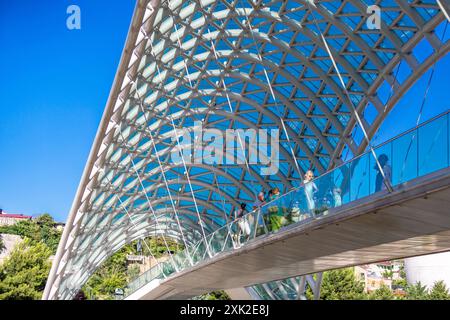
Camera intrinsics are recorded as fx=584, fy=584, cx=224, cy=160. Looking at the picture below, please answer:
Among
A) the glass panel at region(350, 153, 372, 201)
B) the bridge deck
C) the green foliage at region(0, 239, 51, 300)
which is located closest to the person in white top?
the bridge deck

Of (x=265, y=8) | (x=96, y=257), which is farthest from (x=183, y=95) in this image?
(x=96, y=257)

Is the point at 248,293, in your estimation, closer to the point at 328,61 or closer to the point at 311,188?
the point at 328,61

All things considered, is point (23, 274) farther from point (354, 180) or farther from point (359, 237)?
point (354, 180)

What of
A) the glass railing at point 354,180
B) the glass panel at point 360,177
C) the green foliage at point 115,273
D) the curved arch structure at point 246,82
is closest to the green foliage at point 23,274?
the curved arch structure at point 246,82

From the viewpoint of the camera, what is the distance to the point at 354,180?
1734cm

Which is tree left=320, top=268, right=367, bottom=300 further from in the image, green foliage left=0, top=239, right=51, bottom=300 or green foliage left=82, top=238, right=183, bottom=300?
green foliage left=0, top=239, right=51, bottom=300

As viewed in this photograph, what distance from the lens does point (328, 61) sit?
3725cm

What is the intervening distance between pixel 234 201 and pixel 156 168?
10.2 metres

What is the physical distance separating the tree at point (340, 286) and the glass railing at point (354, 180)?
4925cm

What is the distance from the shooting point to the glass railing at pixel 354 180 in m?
13.9

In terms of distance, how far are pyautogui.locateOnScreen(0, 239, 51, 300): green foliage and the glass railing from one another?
4096 centimetres
